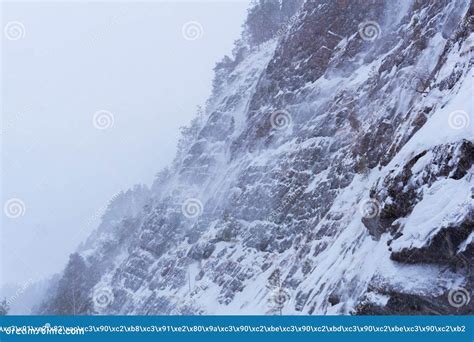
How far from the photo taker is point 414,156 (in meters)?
20.3

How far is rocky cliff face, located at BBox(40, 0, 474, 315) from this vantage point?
59.3 ft

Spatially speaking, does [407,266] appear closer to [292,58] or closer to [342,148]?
[342,148]

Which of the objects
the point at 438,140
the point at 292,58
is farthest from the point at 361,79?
the point at 438,140

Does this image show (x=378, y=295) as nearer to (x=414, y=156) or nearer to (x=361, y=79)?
(x=414, y=156)

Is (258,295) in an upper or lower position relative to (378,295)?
lower

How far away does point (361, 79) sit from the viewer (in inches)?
1820

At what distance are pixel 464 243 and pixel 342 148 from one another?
86.2 feet

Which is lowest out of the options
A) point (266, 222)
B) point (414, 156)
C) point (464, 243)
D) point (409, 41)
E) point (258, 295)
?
point (258, 295)

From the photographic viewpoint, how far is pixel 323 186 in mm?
40562

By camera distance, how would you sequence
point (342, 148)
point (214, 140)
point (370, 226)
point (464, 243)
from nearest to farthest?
point (464, 243), point (370, 226), point (342, 148), point (214, 140)

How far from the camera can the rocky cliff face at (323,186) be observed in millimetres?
18062

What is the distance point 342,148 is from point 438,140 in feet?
74.7

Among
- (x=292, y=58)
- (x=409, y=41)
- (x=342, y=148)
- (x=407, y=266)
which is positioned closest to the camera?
(x=407, y=266)

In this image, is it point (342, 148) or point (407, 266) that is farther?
point (342, 148)
